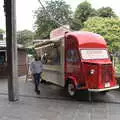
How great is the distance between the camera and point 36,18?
33.6m

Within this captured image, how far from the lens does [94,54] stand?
11.7 m

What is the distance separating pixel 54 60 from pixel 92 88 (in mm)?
3564

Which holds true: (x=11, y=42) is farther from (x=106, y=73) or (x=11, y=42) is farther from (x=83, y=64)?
(x=106, y=73)

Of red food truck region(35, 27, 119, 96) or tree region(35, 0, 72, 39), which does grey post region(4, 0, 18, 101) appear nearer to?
red food truck region(35, 27, 119, 96)

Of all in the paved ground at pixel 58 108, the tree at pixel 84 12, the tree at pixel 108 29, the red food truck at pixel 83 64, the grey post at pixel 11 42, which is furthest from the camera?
the tree at pixel 84 12

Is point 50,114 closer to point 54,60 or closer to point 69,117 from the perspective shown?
point 69,117

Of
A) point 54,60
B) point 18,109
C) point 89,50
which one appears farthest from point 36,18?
point 18,109

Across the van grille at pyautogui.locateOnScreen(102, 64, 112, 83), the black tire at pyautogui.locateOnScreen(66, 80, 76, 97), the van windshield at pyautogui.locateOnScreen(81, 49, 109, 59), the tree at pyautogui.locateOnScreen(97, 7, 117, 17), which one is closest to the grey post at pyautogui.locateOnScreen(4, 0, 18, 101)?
the black tire at pyautogui.locateOnScreen(66, 80, 76, 97)

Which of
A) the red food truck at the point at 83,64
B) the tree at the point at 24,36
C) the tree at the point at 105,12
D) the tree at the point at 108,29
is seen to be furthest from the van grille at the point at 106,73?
the tree at the point at 24,36

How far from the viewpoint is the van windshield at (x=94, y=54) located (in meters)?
11.5

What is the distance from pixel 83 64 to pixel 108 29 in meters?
25.4

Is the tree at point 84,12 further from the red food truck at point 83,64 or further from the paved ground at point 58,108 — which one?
the paved ground at point 58,108

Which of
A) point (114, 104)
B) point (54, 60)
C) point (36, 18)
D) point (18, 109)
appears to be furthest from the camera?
point (36, 18)

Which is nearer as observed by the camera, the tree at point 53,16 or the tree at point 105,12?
the tree at point 53,16
